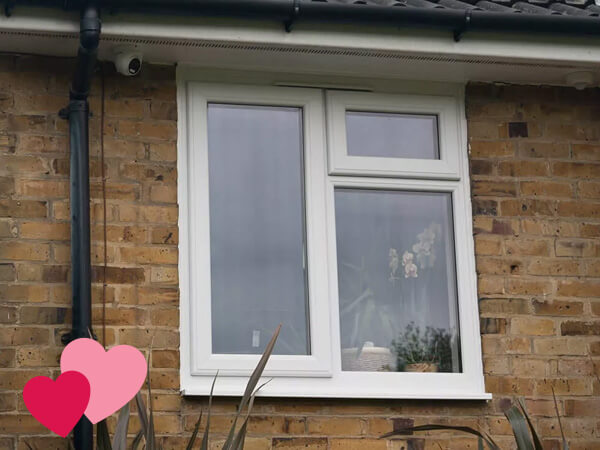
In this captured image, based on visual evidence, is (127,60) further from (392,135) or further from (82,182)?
(392,135)

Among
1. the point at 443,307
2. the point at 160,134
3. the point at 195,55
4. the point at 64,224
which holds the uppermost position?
the point at 195,55

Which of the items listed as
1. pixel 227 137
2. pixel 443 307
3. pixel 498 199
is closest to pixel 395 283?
pixel 443 307

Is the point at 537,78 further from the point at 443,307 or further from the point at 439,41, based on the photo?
the point at 443,307

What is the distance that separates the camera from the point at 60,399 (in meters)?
3.72

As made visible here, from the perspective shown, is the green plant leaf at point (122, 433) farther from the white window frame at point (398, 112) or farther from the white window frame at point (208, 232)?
the white window frame at point (398, 112)

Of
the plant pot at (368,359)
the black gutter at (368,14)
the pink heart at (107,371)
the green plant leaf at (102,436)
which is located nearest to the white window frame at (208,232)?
the plant pot at (368,359)

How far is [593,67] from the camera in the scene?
537 cm

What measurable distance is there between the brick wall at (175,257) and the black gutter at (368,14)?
1.81 feet

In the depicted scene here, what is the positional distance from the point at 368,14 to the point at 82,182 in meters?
1.31

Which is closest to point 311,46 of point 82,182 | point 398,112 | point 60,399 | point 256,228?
point 398,112

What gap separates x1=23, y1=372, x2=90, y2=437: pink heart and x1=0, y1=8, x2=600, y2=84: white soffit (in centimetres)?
165

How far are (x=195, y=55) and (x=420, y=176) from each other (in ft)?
3.63

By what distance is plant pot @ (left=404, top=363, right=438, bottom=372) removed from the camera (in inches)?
207

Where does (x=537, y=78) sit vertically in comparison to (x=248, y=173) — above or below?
above
